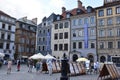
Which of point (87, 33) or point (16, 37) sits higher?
point (16, 37)

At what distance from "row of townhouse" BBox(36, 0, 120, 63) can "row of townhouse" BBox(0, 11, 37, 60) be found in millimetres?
9936

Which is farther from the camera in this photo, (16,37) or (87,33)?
(16,37)

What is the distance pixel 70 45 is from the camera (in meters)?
50.2

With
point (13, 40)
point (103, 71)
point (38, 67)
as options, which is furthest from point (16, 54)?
point (103, 71)

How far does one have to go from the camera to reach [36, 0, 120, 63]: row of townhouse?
42750 millimetres

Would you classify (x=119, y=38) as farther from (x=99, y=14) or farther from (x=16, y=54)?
(x=16, y=54)

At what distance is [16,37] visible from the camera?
65.1 meters

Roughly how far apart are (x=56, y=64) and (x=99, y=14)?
2327 centimetres

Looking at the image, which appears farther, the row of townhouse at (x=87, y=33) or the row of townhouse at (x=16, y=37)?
the row of townhouse at (x=16, y=37)

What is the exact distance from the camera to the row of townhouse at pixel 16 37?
58134 mm

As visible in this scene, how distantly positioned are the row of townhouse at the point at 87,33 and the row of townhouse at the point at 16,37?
994 cm

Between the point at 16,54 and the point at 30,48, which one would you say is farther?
the point at 30,48

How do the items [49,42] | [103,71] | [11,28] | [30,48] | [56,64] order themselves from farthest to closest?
[30,48]
[11,28]
[49,42]
[56,64]
[103,71]

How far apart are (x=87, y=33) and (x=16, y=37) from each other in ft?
89.3
